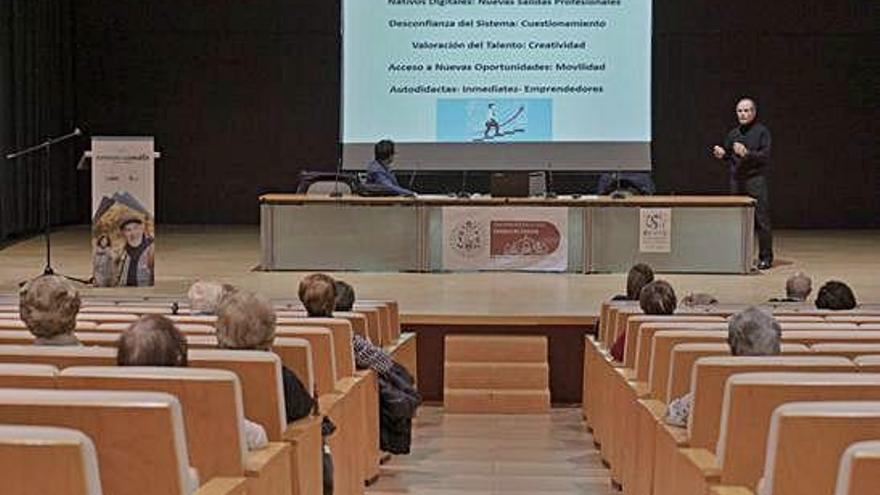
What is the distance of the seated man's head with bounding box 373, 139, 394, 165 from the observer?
37.1ft

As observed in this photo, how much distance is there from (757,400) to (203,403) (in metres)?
1.20

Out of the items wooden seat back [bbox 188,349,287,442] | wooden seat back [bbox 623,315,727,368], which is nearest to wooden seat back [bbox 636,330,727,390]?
wooden seat back [bbox 623,315,727,368]

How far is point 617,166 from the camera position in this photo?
13375 mm

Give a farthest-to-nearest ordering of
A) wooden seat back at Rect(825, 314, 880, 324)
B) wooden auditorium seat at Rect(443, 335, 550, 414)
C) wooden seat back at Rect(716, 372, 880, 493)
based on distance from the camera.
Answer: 1. wooden auditorium seat at Rect(443, 335, 550, 414)
2. wooden seat back at Rect(825, 314, 880, 324)
3. wooden seat back at Rect(716, 372, 880, 493)

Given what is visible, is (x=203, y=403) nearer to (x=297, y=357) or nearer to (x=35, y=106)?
(x=297, y=357)

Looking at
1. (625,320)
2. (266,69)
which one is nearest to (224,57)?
(266,69)

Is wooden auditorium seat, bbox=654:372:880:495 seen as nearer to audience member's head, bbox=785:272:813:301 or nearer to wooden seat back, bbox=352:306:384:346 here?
wooden seat back, bbox=352:306:384:346

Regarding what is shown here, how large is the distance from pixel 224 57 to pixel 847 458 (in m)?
14.0

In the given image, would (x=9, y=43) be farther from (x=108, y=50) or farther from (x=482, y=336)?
(x=482, y=336)

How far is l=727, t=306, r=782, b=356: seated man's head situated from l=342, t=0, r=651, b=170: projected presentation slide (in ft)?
31.4

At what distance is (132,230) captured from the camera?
9.84m

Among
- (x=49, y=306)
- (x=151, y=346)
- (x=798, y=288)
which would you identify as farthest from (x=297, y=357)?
(x=798, y=288)

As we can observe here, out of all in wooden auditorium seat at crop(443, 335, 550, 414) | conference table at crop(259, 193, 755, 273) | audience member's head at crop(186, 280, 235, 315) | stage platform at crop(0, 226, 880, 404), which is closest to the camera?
audience member's head at crop(186, 280, 235, 315)

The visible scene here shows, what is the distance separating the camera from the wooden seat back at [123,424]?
263cm
